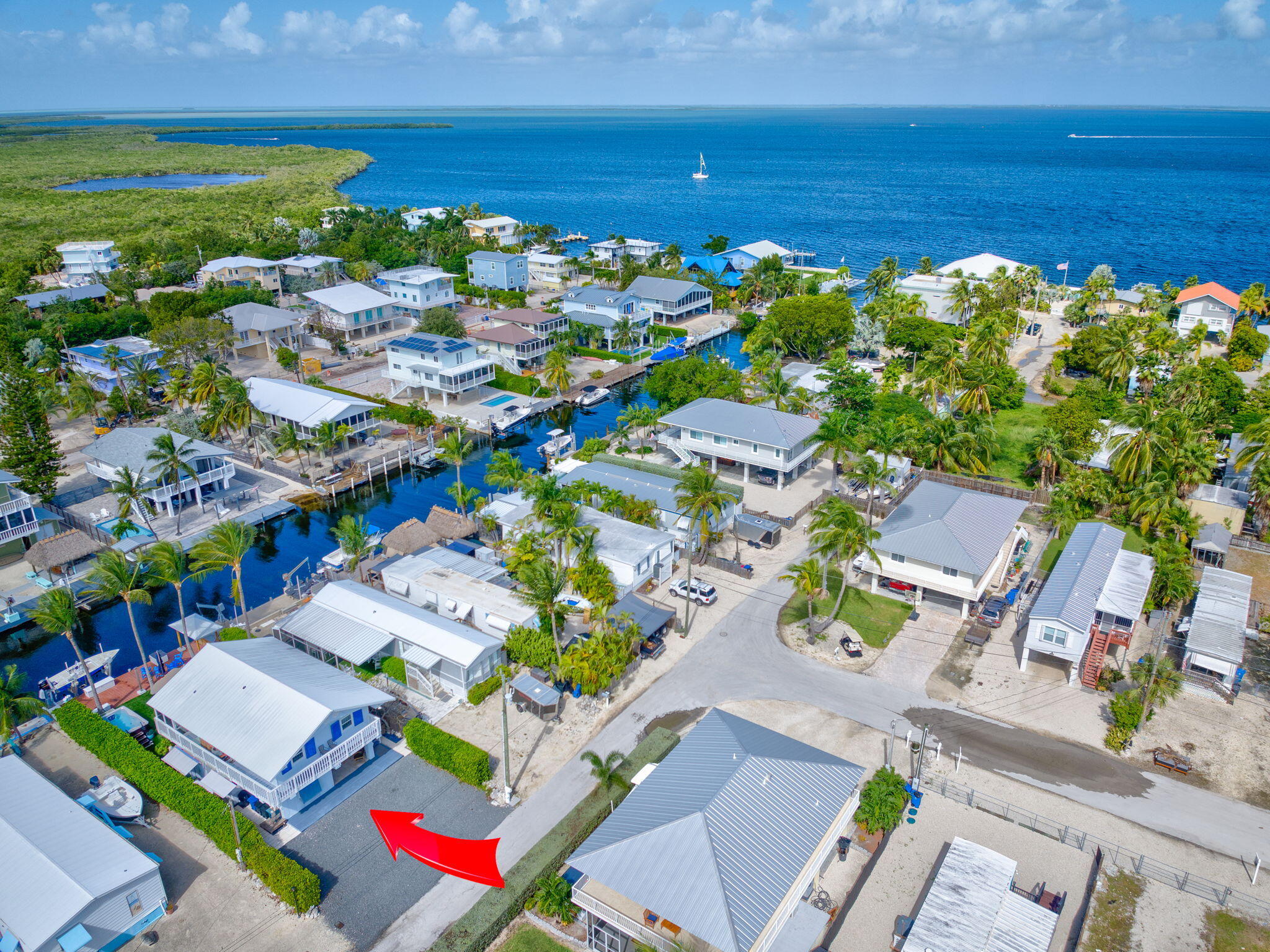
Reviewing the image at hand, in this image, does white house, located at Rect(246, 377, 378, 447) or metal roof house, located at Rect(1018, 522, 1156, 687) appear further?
white house, located at Rect(246, 377, 378, 447)

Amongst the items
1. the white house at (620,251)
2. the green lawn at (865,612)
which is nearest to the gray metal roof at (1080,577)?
the green lawn at (865,612)

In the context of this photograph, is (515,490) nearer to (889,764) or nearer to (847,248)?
(889,764)

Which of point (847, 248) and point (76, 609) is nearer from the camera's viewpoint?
point (76, 609)

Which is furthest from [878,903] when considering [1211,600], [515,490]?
[515,490]

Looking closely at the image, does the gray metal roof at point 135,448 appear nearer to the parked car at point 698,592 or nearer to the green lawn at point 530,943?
the parked car at point 698,592

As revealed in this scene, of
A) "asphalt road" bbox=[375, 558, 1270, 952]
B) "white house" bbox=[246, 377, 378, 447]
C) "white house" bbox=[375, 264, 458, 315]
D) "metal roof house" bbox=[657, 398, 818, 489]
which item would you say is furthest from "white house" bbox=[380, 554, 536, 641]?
"white house" bbox=[375, 264, 458, 315]

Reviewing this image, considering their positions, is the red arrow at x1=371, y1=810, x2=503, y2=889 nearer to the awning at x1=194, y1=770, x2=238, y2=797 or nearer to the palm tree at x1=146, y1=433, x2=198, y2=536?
the awning at x1=194, y1=770, x2=238, y2=797
